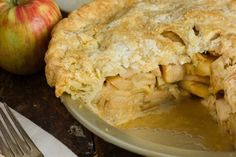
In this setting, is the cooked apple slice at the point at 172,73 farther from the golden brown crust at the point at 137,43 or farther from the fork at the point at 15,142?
the fork at the point at 15,142

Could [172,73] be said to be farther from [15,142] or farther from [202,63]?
[15,142]

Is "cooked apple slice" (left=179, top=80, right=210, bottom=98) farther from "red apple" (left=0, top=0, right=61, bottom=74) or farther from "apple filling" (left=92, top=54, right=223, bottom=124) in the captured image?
"red apple" (left=0, top=0, right=61, bottom=74)

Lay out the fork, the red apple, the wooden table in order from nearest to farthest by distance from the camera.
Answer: the fork → the wooden table → the red apple

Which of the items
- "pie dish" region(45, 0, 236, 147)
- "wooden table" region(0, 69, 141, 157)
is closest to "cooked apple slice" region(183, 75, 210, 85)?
"pie dish" region(45, 0, 236, 147)

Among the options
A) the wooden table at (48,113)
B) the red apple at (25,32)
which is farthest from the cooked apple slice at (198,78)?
the red apple at (25,32)

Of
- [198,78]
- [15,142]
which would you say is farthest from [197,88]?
[15,142]

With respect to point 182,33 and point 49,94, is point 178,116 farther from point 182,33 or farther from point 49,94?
point 49,94
